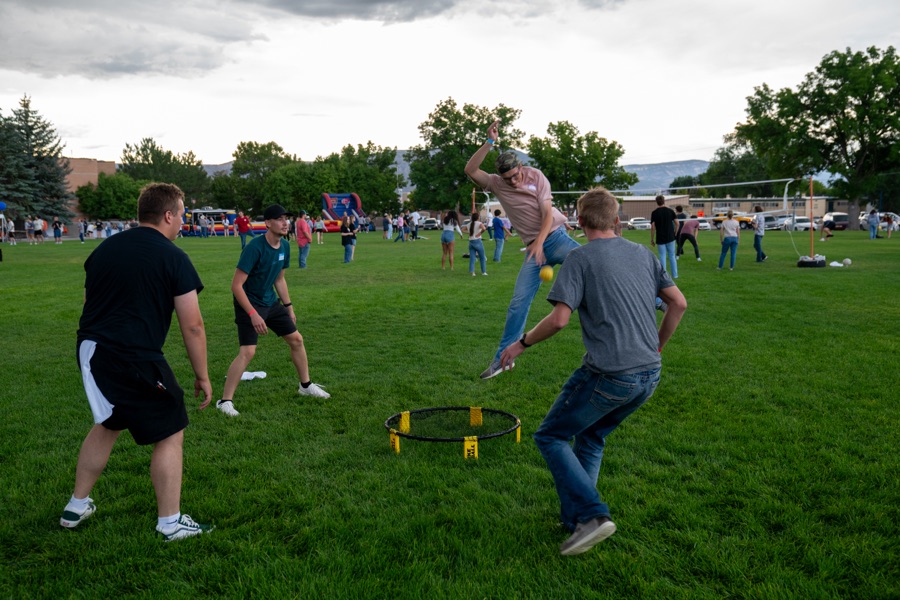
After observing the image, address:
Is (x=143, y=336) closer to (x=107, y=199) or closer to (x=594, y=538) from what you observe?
(x=594, y=538)

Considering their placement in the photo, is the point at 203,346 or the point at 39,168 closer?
the point at 203,346

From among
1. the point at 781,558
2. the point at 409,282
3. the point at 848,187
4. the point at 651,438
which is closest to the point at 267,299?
the point at 651,438

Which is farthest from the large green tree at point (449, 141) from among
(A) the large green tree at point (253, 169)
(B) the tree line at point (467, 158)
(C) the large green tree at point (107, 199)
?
(C) the large green tree at point (107, 199)

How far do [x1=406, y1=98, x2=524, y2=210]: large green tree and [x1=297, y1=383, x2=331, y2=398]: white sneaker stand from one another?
77698mm

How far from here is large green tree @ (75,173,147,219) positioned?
80.2m

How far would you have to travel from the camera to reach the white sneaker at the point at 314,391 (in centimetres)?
675

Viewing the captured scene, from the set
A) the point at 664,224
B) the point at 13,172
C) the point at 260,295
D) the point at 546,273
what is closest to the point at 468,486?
the point at 546,273

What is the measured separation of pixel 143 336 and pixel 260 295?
9.15ft

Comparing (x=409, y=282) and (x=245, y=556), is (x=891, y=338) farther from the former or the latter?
(x=409, y=282)

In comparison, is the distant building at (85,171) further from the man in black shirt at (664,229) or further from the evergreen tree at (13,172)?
the man in black shirt at (664,229)

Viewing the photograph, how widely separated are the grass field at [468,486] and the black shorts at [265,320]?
70 centimetres

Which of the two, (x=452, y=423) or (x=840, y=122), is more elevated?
(x=840, y=122)

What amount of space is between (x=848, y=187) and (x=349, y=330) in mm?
61346

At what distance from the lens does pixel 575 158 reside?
7525cm
